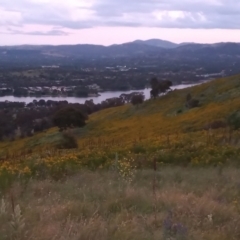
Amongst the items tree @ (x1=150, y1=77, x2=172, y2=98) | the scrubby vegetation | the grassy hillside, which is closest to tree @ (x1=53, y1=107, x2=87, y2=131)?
the grassy hillside

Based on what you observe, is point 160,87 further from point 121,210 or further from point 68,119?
point 121,210

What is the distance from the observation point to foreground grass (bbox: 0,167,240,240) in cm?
388

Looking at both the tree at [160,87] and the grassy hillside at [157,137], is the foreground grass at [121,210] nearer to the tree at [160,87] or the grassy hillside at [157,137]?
the grassy hillside at [157,137]

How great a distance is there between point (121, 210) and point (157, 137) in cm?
1177

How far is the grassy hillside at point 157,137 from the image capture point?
9.30 metres

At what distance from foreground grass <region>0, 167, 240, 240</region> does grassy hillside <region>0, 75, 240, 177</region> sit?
2097 mm

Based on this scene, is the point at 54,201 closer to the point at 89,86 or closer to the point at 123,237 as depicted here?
the point at 123,237

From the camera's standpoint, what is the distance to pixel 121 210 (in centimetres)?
477

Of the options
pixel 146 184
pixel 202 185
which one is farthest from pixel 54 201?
pixel 202 185

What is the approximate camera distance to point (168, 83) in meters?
43.5

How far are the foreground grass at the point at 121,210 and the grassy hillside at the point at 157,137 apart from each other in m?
2.10

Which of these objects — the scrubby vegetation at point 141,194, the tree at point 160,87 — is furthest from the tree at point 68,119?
the scrubby vegetation at point 141,194

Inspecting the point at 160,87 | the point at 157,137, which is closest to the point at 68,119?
the point at 160,87

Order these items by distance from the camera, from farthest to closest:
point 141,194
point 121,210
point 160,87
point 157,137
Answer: point 160,87 → point 157,137 → point 141,194 → point 121,210
